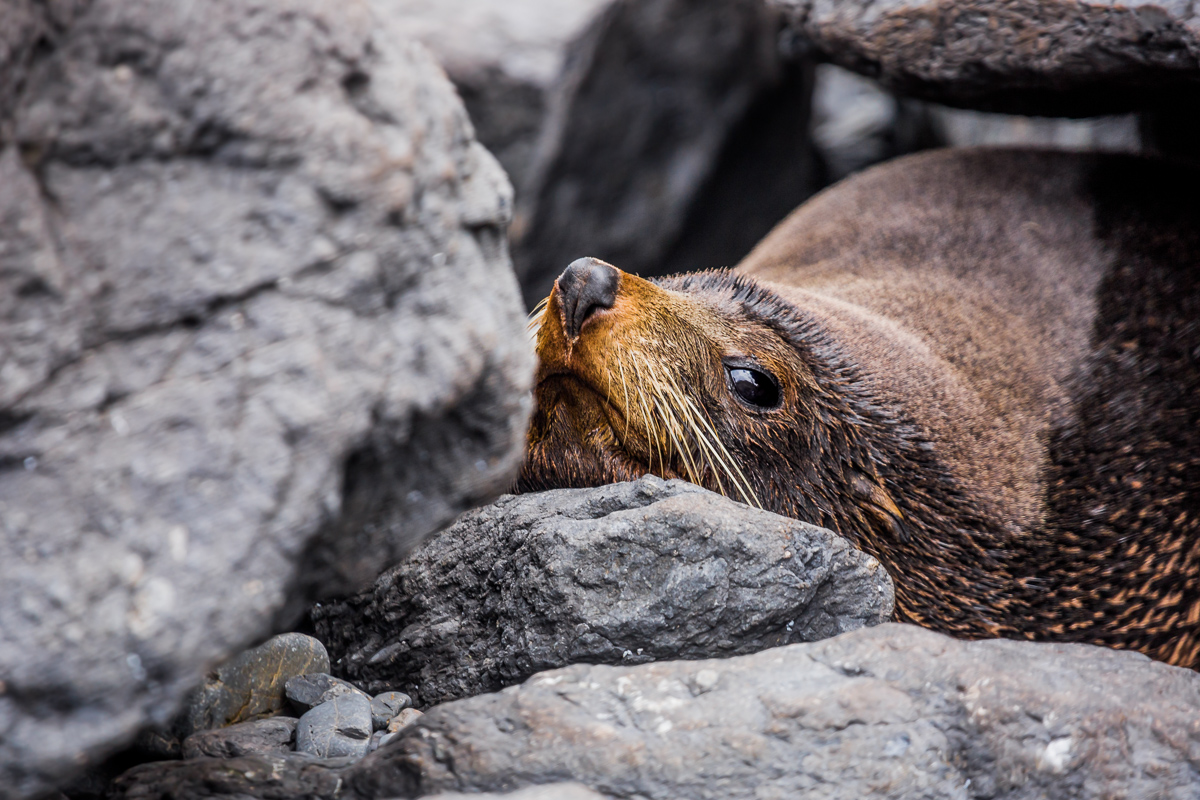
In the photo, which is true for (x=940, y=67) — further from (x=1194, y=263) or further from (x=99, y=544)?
(x=99, y=544)

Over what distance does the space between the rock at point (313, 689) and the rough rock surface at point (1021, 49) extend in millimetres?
3009

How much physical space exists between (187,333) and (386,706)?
1209 mm

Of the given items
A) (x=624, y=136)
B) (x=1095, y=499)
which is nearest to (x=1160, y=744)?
(x=1095, y=499)

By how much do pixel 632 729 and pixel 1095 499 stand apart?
2168mm

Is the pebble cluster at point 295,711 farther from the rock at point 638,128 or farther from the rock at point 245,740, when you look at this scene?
the rock at point 638,128

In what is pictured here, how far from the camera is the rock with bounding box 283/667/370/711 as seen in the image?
7.95 feet

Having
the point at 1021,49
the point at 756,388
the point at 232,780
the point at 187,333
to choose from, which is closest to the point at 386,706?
the point at 232,780

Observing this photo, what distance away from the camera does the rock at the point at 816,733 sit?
1.85 meters

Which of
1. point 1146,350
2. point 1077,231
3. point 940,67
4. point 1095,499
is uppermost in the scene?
point 940,67

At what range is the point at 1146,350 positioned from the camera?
3674 millimetres

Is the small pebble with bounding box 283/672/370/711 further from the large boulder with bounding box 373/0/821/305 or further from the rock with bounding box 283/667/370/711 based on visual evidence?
the large boulder with bounding box 373/0/821/305

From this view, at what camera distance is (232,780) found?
6.29 ft

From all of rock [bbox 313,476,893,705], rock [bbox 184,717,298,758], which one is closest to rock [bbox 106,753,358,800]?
rock [bbox 184,717,298,758]

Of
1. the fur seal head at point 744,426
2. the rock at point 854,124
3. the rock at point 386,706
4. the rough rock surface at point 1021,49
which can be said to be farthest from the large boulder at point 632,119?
the rock at point 386,706
